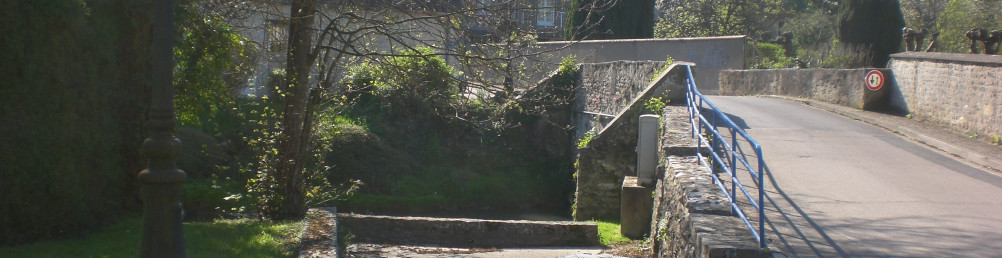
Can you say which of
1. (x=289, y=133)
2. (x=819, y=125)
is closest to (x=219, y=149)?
(x=289, y=133)

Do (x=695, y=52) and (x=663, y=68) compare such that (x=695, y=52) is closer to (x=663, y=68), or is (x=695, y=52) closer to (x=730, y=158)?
(x=663, y=68)

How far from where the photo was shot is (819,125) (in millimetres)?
13336

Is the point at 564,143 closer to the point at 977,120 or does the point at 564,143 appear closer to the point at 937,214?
the point at 977,120

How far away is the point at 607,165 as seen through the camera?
51.0 ft

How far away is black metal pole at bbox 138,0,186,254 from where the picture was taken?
5367 millimetres

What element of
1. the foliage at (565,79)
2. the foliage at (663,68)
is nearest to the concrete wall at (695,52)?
the foliage at (565,79)

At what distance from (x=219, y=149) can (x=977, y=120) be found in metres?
14.0

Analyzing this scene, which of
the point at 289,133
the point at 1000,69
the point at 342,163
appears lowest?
the point at 342,163

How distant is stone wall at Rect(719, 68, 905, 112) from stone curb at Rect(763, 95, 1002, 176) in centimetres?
43

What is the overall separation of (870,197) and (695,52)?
502 inches

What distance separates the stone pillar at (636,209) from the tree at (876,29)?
13.9m

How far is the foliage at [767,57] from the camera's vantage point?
24484mm

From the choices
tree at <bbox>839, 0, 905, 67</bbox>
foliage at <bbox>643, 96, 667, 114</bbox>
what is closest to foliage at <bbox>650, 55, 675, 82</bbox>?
foliage at <bbox>643, 96, 667, 114</bbox>

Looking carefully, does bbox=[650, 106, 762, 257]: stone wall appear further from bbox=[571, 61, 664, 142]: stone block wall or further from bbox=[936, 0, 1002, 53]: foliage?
bbox=[936, 0, 1002, 53]: foliage
